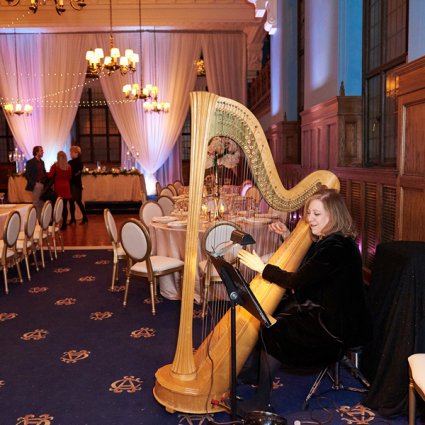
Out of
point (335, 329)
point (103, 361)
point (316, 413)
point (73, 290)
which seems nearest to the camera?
point (335, 329)

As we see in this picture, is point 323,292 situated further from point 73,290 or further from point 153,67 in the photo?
point 153,67

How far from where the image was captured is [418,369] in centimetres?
220

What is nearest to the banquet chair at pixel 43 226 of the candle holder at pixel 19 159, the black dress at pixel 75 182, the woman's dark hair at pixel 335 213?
the black dress at pixel 75 182

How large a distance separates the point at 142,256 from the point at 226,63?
891 cm

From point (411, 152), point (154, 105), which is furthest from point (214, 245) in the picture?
point (154, 105)

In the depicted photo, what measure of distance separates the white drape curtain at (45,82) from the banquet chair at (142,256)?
8915 millimetres

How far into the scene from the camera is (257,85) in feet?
42.6

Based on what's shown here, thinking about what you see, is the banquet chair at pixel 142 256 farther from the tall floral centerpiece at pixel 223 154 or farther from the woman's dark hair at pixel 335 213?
the woman's dark hair at pixel 335 213

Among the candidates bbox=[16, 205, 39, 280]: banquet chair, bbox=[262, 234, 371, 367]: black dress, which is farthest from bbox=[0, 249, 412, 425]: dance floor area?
bbox=[16, 205, 39, 280]: banquet chair

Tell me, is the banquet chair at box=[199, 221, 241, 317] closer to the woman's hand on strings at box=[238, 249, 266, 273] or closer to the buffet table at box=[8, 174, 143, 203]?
the woman's hand on strings at box=[238, 249, 266, 273]

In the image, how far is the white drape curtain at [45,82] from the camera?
12.5 metres

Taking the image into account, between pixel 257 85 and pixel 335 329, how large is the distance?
36.4 feet

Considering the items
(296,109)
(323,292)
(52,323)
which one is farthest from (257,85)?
(323,292)

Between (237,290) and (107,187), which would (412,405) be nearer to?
(237,290)
